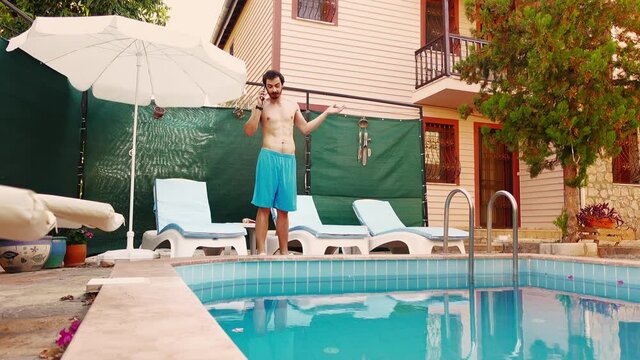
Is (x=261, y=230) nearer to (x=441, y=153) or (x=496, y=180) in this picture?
(x=441, y=153)

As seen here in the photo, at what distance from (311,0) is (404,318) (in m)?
7.97

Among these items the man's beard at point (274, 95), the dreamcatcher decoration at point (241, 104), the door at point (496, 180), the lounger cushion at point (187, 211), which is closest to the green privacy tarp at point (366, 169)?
the dreamcatcher decoration at point (241, 104)

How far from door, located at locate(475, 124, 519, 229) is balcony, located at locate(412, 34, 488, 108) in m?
1.51

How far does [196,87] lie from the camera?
5434mm

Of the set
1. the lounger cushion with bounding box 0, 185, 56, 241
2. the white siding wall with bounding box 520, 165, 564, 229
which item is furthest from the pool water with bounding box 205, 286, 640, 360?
the white siding wall with bounding box 520, 165, 564, 229

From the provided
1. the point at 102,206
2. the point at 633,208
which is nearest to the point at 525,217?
the point at 633,208

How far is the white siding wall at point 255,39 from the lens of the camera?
9.70 metres

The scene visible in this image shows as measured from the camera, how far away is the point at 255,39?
10.8 m

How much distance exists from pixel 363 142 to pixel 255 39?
16.1 feet

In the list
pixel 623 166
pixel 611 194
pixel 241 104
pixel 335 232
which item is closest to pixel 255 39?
pixel 241 104

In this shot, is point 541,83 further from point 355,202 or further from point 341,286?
point 341,286

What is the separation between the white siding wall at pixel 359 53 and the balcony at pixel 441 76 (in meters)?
0.27

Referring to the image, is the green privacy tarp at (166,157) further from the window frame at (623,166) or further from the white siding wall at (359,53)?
the window frame at (623,166)

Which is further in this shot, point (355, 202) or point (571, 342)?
point (355, 202)
